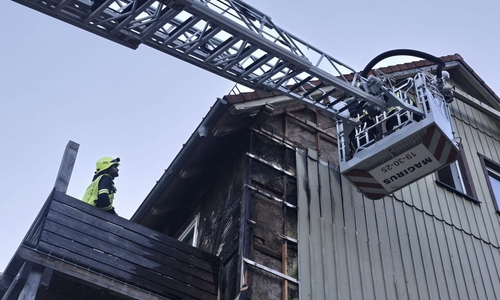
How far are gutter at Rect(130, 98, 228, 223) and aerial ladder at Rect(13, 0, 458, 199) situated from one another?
1.79 feet

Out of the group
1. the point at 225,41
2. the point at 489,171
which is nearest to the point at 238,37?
the point at 225,41

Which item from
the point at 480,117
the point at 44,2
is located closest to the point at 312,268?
the point at 44,2

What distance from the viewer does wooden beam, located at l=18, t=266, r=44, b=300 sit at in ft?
22.9

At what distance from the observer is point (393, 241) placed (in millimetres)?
10141

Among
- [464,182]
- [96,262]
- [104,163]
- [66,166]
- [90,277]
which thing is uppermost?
[464,182]

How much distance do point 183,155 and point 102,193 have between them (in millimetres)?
1865

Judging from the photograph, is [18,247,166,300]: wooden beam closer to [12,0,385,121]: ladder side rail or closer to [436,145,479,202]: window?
[12,0,385,121]: ladder side rail

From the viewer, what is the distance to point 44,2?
26.8 feet

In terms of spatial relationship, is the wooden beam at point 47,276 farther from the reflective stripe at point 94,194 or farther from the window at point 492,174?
the window at point 492,174

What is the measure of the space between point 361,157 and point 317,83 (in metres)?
1.49

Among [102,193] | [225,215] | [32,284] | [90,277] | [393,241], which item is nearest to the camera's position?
[32,284]

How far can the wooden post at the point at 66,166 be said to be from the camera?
810 cm

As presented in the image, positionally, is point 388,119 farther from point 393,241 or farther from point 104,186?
point 104,186

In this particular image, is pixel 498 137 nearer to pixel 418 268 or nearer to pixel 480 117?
pixel 480 117
